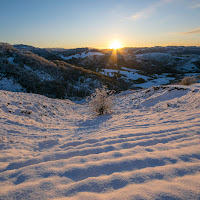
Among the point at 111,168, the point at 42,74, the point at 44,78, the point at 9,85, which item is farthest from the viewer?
the point at 42,74

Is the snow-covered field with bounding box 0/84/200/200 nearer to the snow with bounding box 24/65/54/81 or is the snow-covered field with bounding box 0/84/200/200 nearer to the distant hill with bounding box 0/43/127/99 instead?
the distant hill with bounding box 0/43/127/99

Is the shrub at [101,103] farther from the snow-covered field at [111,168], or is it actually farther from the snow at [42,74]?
the snow at [42,74]

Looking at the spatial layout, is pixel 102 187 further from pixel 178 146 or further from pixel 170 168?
pixel 178 146

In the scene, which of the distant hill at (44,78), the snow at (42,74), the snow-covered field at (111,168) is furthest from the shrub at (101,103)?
the snow at (42,74)

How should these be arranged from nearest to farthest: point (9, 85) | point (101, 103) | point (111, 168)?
point (111, 168), point (101, 103), point (9, 85)

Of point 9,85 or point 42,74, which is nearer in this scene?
point 9,85

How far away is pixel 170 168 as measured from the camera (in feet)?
9.46

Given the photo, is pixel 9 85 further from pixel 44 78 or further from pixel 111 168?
pixel 111 168

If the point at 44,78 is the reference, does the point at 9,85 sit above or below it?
below

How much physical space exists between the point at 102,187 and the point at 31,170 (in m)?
1.87

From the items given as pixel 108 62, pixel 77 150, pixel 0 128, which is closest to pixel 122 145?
pixel 77 150

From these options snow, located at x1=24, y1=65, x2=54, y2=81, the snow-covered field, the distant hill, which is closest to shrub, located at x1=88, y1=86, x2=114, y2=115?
the snow-covered field

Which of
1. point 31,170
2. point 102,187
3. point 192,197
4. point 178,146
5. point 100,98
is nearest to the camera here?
point 192,197

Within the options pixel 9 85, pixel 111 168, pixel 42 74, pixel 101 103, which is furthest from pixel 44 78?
pixel 111 168
